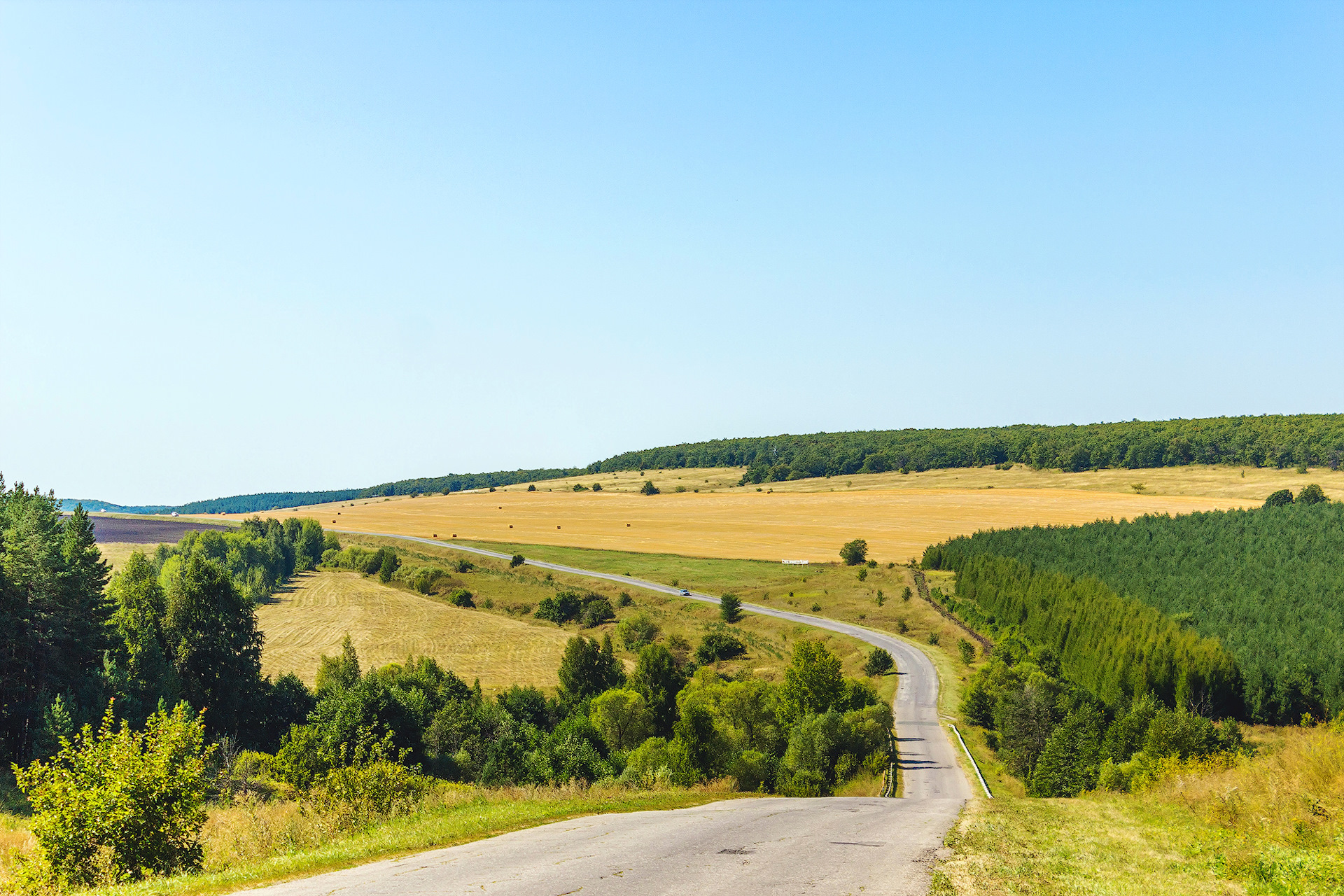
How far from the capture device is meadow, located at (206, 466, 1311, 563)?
479ft

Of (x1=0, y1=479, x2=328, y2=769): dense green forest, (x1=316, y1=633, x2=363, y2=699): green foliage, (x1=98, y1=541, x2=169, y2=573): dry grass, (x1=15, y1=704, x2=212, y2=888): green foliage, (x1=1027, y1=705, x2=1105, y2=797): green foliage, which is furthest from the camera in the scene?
(x1=98, y1=541, x2=169, y2=573): dry grass

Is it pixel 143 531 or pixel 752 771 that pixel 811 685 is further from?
pixel 143 531

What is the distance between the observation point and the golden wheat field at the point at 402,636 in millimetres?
96500

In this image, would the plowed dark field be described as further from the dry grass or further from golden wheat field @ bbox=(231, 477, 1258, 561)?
golden wheat field @ bbox=(231, 477, 1258, 561)

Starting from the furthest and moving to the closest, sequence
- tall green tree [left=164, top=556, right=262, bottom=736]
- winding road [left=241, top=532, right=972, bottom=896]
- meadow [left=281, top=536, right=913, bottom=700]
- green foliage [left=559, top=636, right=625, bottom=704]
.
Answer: meadow [left=281, top=536, right=913, bottom=700], green foliage [left=559, top=636, right=625, bottom=704], tall green tree [left=164, top=556, right=262, bottom=736], winding road [left=241, top=532, right=972, bottom=896]

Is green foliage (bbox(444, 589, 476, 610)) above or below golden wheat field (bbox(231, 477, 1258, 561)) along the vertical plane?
below

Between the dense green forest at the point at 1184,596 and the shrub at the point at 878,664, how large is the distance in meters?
18.0

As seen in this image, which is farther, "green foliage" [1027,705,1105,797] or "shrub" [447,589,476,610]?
"shrub" [447,589,476,610]

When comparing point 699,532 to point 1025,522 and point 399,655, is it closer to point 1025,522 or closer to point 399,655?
point 1025,522

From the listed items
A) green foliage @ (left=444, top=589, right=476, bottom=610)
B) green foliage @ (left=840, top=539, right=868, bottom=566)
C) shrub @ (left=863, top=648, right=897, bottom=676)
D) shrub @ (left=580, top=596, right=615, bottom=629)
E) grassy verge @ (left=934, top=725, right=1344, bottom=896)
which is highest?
grassy verge @ (left=934, top=725, right=1344, bottom=896)

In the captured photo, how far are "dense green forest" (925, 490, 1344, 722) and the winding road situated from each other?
53706mm

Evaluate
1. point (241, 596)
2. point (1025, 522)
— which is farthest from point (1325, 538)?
point (241, 596)

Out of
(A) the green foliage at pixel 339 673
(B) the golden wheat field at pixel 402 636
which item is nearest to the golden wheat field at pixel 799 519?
(B) the golden wheat field at pixel 402 636

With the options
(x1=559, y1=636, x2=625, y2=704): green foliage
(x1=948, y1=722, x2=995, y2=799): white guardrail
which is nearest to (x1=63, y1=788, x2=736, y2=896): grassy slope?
(x1=948, y1=722, x2=995, y2=799): white guardrail
